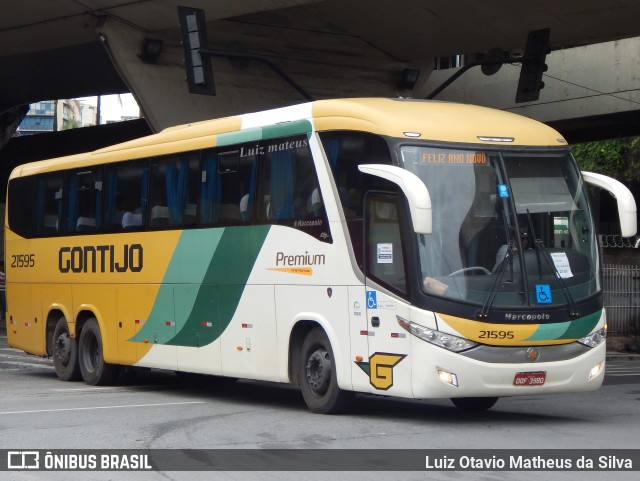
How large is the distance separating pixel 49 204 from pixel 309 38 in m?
11.9

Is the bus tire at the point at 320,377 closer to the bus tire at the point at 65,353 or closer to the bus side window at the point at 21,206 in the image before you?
the bus tire at the point at 65,353

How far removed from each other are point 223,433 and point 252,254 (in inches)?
138

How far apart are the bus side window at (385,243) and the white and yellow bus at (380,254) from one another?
0.06ft

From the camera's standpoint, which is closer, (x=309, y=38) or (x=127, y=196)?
(x=127, y=196)

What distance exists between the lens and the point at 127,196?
18.0 m

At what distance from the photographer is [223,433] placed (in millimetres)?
11875

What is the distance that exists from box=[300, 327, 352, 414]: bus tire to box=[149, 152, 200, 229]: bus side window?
3.16 metres

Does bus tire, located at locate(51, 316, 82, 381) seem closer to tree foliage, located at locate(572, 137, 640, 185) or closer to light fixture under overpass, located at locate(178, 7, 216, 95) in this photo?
light fixture under overpass, located at locate(178, 7, 216, 95)

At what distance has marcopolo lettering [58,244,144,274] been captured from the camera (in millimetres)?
17625

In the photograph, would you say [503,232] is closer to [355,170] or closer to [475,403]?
[355,170]

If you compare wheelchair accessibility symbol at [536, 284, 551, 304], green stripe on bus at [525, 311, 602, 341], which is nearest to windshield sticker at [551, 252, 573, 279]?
wheelchair accessibility symbol at [536, 284, 551, 304]

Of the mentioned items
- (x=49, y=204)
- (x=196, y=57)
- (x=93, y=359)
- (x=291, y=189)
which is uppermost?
(x=196, y=57)

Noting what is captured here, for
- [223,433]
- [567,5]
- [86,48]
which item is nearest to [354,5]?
[567,5]

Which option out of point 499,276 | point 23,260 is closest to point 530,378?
point 499,276
